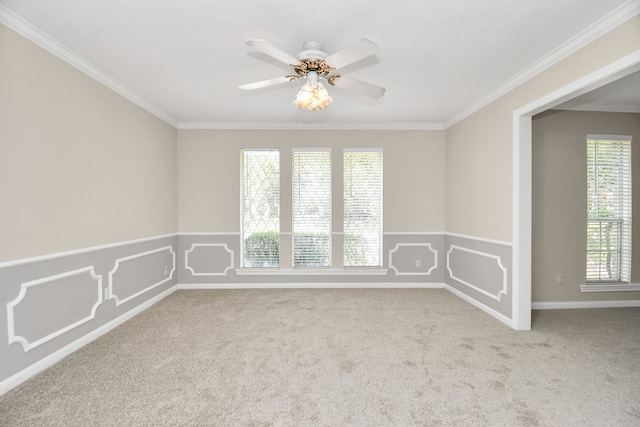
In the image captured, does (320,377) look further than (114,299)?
No

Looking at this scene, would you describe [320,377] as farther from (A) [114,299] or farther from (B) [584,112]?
(B) [584,112]

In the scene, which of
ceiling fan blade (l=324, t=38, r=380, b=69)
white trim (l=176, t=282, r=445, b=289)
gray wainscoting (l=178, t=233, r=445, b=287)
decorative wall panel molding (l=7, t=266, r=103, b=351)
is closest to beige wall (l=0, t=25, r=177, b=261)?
decorative wall panel molding (l=7, t=266, r=103, b=351)

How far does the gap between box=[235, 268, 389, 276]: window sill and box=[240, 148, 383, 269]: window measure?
8cm

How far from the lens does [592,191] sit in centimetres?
409

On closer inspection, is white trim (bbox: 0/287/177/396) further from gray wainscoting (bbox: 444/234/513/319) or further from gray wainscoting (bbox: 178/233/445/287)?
gray wainscoting (bbox: 444/234/513/319)

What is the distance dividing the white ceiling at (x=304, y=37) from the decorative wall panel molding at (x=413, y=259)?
2.39m

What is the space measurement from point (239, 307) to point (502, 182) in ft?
11.7

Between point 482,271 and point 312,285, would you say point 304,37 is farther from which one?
point 312,285

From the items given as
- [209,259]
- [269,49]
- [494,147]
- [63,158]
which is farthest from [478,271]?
[63,158]

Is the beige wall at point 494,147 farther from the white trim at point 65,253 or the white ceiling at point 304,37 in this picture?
the white trim at point 65,253

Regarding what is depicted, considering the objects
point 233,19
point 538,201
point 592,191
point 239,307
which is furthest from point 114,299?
point 592,191

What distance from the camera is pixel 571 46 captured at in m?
2.57

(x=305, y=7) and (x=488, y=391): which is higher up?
(x=305, y=7)

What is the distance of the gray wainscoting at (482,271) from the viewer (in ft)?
11.6
